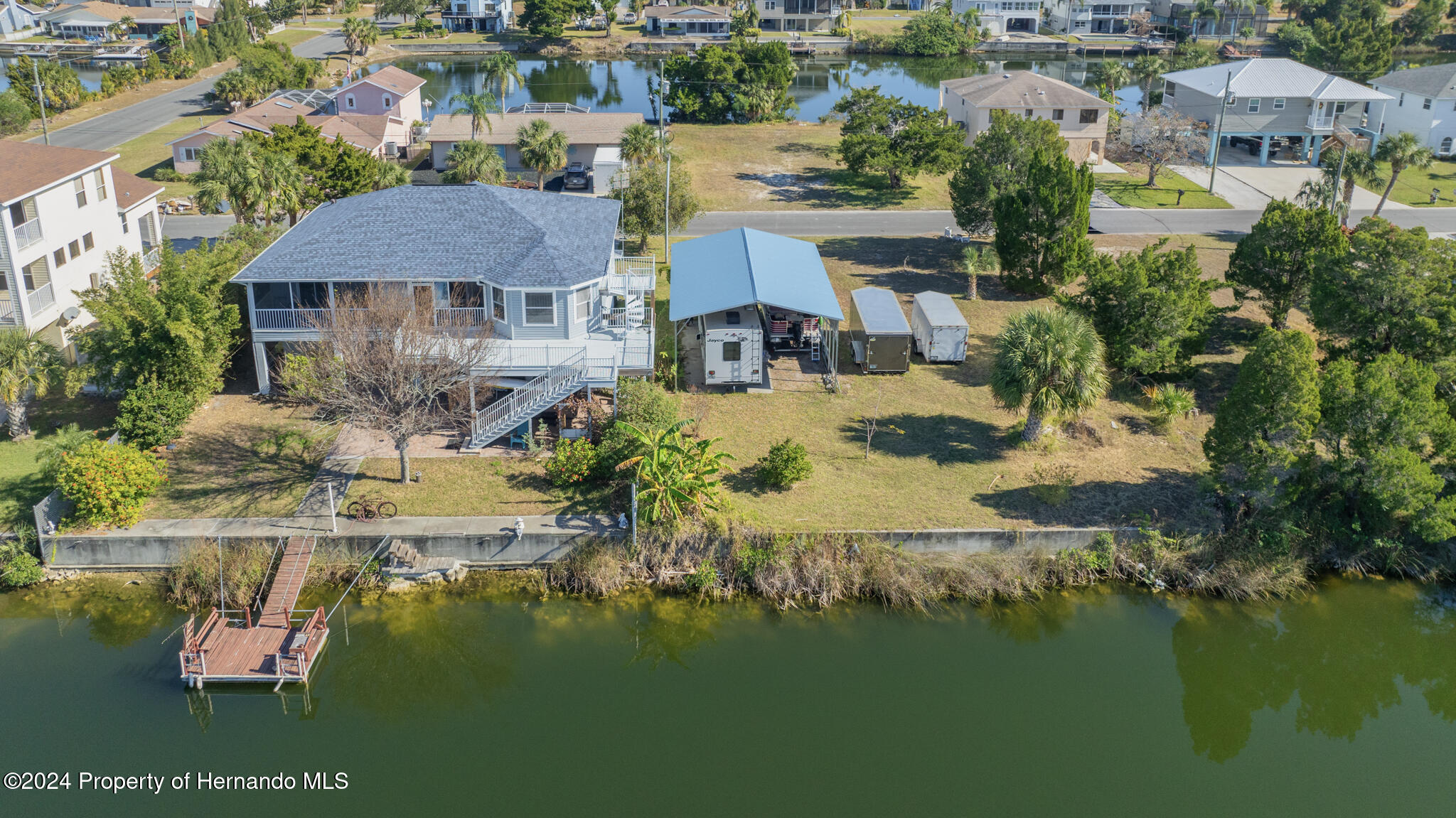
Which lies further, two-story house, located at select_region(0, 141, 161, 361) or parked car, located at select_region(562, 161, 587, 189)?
parked car, located at select_region(562, 161, 587, 189)

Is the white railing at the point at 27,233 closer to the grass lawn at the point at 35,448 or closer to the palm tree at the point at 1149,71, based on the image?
the grass lawn at the point at 35,448

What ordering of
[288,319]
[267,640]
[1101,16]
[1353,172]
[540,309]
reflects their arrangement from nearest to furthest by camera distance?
[267,640] → [540,309] → [288,319] → [1353,172] → [1101,16]

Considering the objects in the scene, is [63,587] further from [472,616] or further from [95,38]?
[95,38]

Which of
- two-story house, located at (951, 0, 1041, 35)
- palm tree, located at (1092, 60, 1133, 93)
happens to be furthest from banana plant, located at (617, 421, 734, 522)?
two-story house, located at (951, 0, 1041, 35)

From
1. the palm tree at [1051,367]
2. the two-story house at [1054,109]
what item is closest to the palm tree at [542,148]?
the two-story house at [1054,109]

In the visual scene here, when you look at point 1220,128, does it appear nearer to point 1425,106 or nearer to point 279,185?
point 1425,106

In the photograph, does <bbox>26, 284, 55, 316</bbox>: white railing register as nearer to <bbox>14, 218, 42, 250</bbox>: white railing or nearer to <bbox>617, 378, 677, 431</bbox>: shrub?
<bbox>14, 218, 42, 250</bbox>: white railing

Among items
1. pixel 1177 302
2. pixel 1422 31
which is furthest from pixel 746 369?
pixel 1422 31

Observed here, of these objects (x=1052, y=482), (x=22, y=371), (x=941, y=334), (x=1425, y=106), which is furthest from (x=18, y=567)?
(x=1425, y=106)
